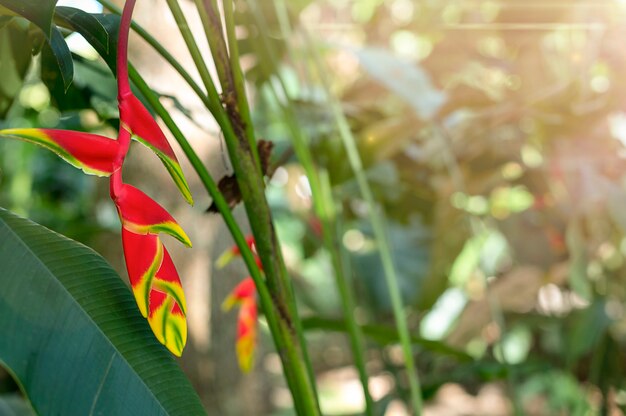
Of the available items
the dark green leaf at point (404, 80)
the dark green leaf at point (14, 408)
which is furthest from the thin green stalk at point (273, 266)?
the dark green leaf at point (404, 80)

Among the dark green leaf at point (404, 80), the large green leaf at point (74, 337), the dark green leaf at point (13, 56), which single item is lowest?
the large green leaf at point (74, 337)

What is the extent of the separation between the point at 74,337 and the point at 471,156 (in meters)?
0.94

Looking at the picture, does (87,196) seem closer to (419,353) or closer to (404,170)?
(419,353)

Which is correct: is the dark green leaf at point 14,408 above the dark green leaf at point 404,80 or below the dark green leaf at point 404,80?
below

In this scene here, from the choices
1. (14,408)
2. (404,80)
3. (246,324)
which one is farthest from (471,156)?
(14,408)

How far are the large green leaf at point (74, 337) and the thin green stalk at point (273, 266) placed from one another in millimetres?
98

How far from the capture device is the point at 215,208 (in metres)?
0.46

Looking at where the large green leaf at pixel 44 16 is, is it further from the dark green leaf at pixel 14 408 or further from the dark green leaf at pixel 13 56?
the dark green leaf at pixel 14 408

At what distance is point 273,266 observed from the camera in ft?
1.43

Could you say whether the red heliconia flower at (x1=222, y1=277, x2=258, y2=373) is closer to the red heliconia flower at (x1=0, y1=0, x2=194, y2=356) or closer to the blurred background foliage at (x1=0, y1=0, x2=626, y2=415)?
Result: the blurred background foliage at (x1=0, y1=0, x2=626, y2=415)

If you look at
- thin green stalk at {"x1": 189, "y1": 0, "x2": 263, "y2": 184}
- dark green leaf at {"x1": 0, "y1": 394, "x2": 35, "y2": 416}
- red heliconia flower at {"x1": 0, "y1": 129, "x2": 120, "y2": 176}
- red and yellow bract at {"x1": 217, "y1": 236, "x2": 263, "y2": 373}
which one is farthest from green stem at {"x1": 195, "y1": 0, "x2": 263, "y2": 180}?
dark green leaf at {"x1": 0, "y1": 394, "x2": 35, "y2": 416}

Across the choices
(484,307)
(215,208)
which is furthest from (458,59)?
(215,208)

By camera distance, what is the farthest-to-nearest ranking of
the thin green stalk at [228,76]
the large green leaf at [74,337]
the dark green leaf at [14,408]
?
the dark green leaf at [14,408]
the thin green stalk at [228,76]
the large green leaf at [74,337]

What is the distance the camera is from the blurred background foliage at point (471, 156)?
33.1 inches
